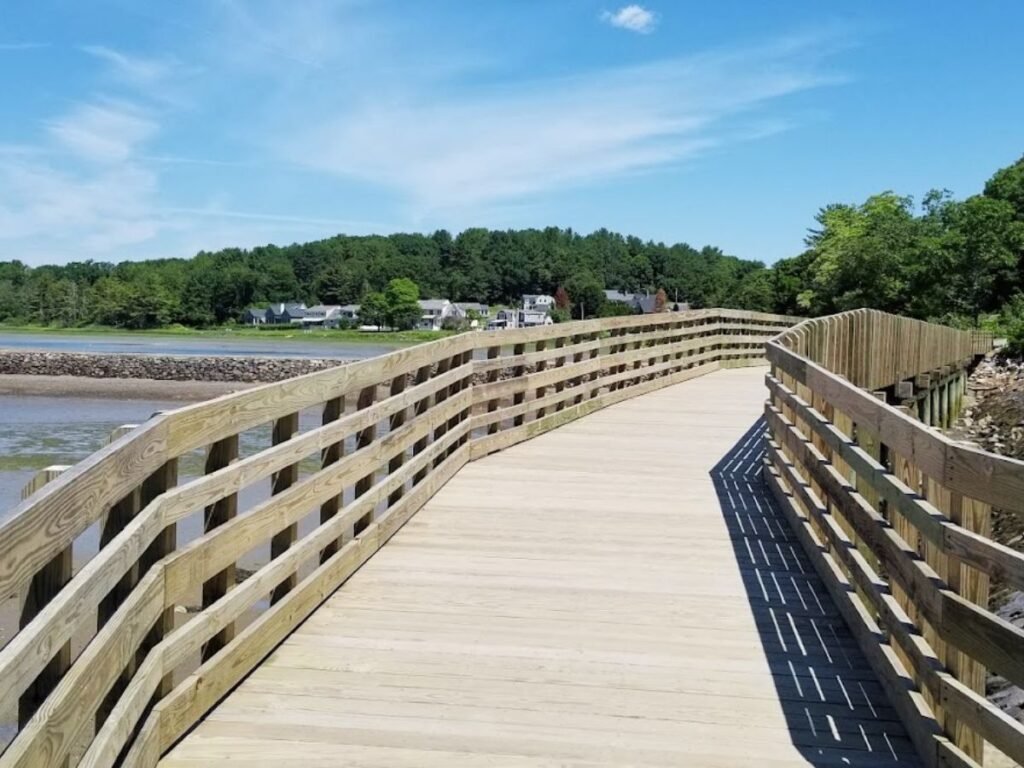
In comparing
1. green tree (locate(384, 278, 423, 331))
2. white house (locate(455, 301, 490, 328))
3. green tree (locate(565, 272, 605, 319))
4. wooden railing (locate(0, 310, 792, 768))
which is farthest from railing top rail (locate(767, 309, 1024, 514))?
green tree (locate(565, 272, 605, 319))

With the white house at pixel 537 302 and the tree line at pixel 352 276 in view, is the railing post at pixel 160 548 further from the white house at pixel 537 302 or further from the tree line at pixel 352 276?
the white house at pixel 537 302

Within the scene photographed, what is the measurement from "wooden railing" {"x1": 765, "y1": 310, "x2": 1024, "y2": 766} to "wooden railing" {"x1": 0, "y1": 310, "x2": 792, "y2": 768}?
2297mm

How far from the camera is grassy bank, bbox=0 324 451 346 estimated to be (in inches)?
4309

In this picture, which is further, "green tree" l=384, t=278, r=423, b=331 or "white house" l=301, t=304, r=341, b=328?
"white house" l=301, t=304, r=341, b=328

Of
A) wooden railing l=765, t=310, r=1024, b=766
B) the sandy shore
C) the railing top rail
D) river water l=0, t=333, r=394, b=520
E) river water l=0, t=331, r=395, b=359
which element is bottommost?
river water l=0, t=331, r=395, b=359

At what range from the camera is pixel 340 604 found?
5.05 meters

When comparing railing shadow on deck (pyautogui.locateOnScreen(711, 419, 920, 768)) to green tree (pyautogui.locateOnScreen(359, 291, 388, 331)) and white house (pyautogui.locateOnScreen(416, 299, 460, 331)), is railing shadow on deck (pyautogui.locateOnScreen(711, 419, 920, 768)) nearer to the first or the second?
green tree (pyautogui.locateOnScreen(359, 291, 388, 331))

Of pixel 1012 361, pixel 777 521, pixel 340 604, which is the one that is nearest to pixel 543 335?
pixel 777 521

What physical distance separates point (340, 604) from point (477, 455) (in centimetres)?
444

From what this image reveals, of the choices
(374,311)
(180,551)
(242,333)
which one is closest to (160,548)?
(180,551)

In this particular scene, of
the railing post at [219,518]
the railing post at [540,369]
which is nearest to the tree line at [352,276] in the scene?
the railing post at [540,369]

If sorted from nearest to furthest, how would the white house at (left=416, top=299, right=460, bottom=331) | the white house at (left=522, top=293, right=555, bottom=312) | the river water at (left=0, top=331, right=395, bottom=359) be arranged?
the river water at (left=0, top=331, right=395, bottom=359) → the white house at (left=416, top=299, right=460, bottom=331) → the white house at (left=522, top=293, right=555, bottom=312)

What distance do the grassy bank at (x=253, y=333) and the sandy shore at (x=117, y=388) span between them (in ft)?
201

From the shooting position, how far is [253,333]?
123000 mm
